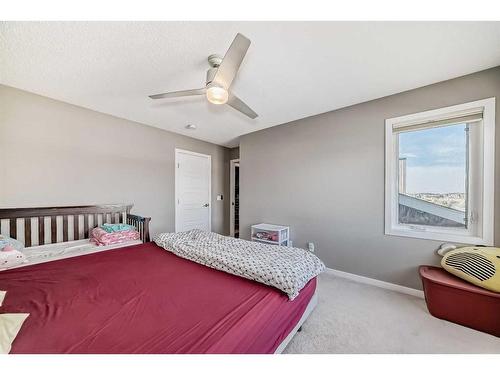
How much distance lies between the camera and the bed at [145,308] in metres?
0.89

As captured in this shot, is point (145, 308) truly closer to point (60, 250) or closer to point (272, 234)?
point (60, 250)

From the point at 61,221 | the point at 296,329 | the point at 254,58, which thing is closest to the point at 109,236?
the point at 61,221

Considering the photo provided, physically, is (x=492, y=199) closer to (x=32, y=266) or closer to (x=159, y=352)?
(x=159, y=352)

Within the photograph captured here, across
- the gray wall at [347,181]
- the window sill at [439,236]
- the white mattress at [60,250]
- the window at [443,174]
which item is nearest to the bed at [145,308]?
the white mattress at [60,250]

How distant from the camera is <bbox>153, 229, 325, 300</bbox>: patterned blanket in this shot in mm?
1388

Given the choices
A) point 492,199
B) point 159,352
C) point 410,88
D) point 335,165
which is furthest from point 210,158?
point 492,199

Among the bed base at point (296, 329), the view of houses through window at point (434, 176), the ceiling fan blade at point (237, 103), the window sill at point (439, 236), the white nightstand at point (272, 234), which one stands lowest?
the bed base at point (296, 329)

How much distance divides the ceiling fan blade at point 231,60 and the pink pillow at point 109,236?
7.54ft

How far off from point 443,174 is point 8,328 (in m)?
3.65

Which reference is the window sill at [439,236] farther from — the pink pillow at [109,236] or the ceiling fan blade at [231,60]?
the pink pillow at [109,236]

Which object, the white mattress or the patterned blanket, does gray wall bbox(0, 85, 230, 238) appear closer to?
the white mattress
